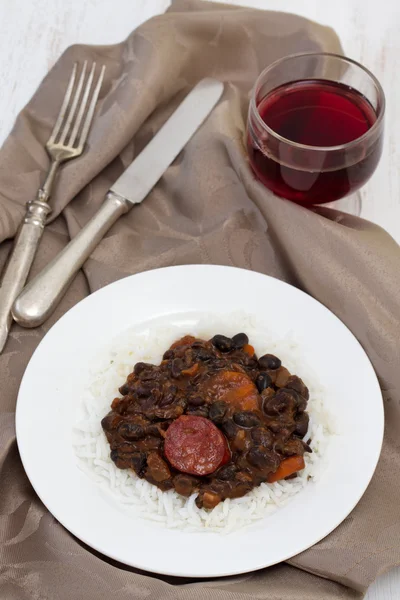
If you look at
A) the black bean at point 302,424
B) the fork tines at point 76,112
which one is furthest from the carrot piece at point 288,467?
the fork tines at point 76,112

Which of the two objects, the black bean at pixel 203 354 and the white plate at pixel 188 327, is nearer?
the white plate at pixel 188 327

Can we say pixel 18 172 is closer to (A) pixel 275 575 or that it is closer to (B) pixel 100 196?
(B) pixel 100 196

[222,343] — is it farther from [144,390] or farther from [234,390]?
[144,390]

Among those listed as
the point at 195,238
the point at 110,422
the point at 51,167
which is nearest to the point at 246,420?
the point at 110,422

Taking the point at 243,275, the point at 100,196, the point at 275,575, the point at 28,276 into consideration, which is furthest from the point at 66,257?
the point at 275,575

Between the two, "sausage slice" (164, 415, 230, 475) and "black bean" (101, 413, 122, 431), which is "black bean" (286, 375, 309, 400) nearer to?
"sausage slice" (164, 415, 230, 475)

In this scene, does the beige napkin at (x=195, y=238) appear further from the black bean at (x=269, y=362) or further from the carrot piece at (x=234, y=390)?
the carrot piece at (x=234, y=390)
